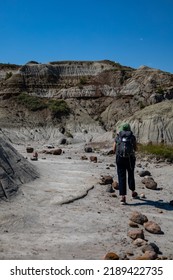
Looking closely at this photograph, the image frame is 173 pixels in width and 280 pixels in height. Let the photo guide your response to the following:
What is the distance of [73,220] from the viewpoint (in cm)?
695

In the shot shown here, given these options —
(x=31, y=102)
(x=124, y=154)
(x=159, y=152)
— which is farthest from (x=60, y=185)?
(x=31, y=102)

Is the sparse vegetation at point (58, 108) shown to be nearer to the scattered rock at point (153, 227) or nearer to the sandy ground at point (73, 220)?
the sandy ground at point (73, 220)

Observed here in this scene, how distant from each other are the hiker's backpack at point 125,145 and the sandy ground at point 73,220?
1016mm

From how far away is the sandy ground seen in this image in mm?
5582

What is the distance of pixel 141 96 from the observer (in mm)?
44938

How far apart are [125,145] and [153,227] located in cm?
215

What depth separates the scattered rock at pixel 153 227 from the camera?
6547 mm

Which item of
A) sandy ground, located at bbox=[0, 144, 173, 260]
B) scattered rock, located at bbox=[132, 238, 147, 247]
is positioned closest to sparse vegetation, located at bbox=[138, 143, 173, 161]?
sandy ground, located at bbox=[0, 144, 173, 260]

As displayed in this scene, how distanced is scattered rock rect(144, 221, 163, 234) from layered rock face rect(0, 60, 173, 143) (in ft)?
105
